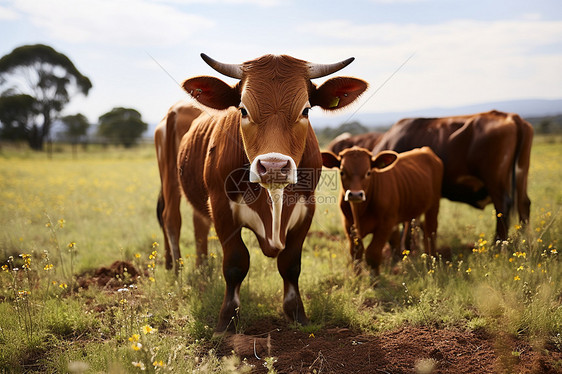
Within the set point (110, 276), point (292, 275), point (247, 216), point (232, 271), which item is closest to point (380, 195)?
point (292, 275)

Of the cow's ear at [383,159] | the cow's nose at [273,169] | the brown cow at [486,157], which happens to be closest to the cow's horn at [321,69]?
the cow's nose at [273,169]

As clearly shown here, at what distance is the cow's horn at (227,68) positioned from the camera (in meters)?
3.38

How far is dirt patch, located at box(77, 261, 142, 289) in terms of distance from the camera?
5.10m

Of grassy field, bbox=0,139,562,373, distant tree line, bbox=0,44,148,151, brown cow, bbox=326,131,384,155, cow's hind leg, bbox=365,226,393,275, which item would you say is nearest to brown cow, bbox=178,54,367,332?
grassy field, bbox=0,139,562,373

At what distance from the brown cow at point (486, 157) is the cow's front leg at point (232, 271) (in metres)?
4.31

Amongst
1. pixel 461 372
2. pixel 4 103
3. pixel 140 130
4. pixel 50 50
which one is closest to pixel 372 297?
pixel 461 372

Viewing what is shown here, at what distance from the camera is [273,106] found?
10.4ft

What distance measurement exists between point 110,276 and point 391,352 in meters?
3.67

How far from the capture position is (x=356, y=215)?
18.1 feet

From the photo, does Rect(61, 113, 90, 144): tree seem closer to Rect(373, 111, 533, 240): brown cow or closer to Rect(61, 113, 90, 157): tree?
Rect(61, 113, 90, 157): tree

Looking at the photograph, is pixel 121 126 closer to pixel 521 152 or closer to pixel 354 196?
pixel 521 152

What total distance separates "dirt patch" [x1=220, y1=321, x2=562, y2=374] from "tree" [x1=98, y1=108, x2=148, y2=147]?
43185 mm

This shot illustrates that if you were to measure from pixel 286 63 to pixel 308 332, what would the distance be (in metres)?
2.27

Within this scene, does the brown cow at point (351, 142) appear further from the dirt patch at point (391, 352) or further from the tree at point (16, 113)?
the tree at point (16, 113)
